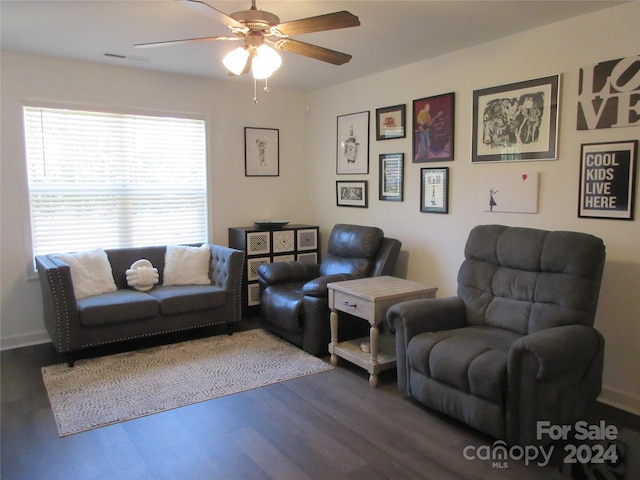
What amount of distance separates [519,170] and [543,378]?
5.55 ft

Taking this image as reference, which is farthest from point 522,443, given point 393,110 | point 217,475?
point 393,110

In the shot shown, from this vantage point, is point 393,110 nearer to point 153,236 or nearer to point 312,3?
point 312,3

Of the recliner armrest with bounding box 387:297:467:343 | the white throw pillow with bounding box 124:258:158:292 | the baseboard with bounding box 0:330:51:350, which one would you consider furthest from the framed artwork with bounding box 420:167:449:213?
the baseboard with bounding box 0:330:51:350

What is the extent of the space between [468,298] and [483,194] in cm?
92

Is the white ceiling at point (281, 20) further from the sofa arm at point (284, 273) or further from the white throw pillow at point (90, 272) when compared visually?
the sofa arm at point (284, 273)

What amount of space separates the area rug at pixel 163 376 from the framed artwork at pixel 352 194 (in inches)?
65.5

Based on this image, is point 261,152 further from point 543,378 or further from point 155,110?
point 543,378

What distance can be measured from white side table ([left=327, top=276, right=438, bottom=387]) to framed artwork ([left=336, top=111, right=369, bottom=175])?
5.06ft

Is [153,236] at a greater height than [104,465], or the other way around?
[153,236]

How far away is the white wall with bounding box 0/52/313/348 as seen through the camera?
12.9 ft

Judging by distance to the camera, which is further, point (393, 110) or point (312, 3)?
point (393, 110)

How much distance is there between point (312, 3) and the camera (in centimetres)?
281

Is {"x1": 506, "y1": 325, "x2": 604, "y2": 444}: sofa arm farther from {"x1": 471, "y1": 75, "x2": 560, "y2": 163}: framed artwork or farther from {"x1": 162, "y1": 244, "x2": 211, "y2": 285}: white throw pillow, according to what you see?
{"x1": 162, "y1": 244, "x2": 211, "y2": 285}: white throw pillow

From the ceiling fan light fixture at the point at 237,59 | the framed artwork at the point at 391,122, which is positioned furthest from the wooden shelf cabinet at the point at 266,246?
the ceiling fan light fixture at the point at 237,59
